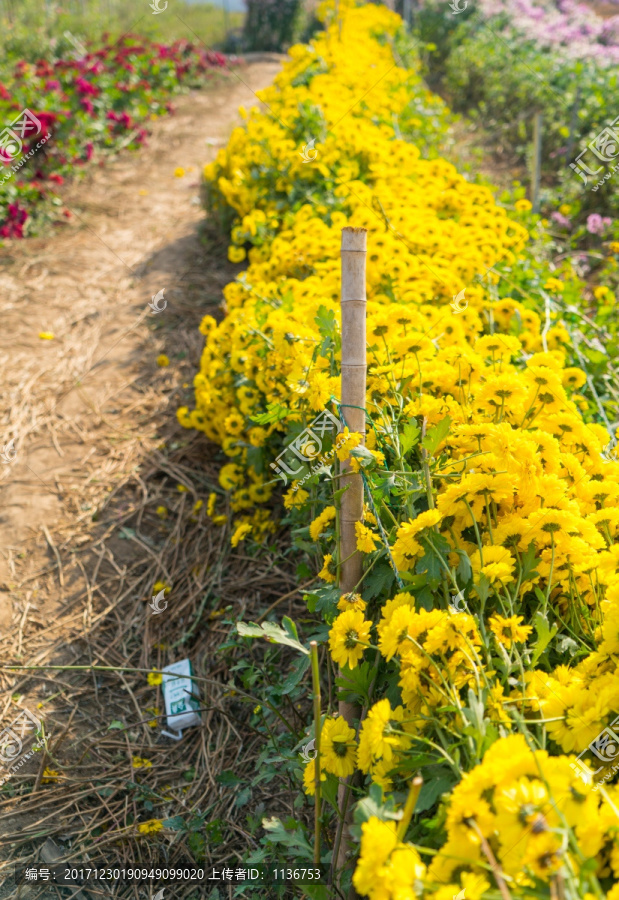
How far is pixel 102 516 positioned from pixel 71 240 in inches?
Answer: 129

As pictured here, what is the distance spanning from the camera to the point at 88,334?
4344mm

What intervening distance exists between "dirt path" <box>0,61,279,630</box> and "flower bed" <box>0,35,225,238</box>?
0.88 feet

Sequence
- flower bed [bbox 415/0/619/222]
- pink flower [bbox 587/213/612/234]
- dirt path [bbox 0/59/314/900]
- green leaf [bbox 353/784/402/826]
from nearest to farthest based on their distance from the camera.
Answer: green leaf [bbox 353/784/402/826] < dirt path [bbox 0/59/314/900] < pink flower [bbox 587/213/612/234] < flower bed [bbox 415/0/619/222]

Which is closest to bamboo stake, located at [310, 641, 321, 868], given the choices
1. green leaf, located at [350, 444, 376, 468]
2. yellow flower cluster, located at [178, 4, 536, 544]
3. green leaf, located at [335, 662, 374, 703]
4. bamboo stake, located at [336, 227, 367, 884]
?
green leaf, located at [335, 662, 374, 703]

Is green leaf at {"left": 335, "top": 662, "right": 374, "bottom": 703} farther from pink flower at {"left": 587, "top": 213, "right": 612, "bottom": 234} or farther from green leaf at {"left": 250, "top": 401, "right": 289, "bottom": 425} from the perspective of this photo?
pink flower at {"left": 587, "top": 213, "right": 612, "bottom": 234}

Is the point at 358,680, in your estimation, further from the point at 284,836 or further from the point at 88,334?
the point at 88,334

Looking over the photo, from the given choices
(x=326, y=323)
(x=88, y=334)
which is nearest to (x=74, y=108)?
(x=88, y=334)

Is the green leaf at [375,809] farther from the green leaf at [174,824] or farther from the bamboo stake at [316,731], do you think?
the green leaf at [174,824]

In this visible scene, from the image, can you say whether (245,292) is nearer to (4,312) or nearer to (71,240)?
(4,312)

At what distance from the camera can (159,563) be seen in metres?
2.88

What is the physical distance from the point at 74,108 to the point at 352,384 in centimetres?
668

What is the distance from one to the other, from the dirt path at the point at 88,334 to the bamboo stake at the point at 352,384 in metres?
1.66

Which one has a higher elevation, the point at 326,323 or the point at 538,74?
the point at 538,74

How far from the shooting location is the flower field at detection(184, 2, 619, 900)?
0.93 metres
